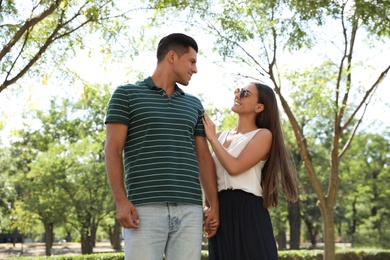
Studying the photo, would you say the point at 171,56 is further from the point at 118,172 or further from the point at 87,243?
the point at 87,243

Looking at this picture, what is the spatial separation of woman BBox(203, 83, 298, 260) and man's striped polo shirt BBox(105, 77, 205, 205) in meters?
0.31

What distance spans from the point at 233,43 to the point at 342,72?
2.68 m

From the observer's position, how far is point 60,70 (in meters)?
9.67

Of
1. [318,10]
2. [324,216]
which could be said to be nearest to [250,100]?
[318,10]

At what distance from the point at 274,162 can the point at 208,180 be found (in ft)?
1.39

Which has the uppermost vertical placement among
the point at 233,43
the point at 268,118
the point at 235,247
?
the point at 233,43

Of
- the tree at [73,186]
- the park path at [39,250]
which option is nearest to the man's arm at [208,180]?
the tree at [73,186]

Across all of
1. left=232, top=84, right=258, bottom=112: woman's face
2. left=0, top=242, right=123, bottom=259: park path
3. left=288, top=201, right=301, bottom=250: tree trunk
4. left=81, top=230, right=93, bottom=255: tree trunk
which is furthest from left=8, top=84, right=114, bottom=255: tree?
left=232, top=84, right=258, bottom=112: woman's face

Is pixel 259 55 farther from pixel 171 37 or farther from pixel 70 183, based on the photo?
pixel 70 183

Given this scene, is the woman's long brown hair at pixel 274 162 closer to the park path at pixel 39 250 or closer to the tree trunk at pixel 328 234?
the tree trunk at pixel 328 234

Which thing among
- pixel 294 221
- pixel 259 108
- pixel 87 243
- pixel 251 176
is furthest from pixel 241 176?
pixel 294 221

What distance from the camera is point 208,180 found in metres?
3.04

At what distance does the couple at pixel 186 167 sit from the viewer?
2.62 m

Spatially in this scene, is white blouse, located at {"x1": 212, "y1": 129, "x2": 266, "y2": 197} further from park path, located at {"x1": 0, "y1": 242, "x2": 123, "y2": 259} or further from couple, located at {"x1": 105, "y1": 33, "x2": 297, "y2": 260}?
park path, located at {"x1": 0, "y1": 242, "x2": 123, "y2": 259}
